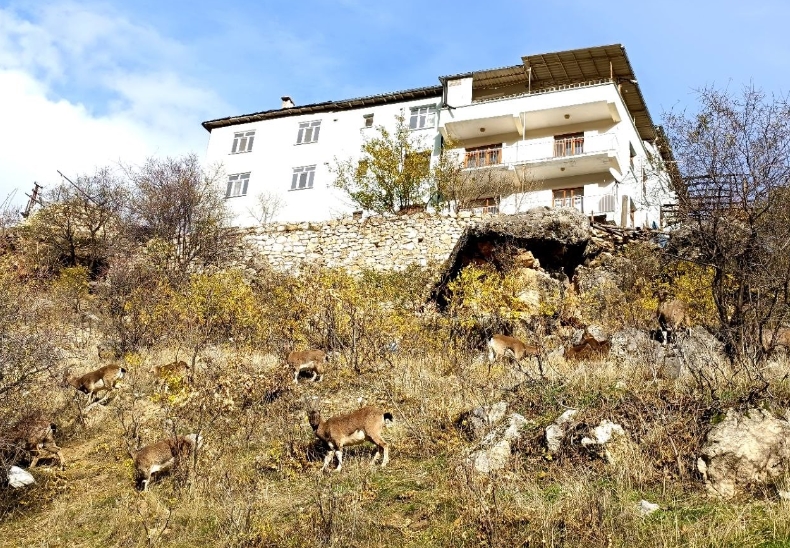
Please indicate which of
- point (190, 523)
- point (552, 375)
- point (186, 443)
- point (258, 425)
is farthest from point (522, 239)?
point (190, 523)

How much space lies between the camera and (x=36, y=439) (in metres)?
10.7

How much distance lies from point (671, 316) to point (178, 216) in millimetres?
18284

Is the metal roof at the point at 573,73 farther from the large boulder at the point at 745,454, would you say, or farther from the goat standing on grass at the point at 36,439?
the goat standing on grass at the point at 36,439

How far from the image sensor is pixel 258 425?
11.4 meters

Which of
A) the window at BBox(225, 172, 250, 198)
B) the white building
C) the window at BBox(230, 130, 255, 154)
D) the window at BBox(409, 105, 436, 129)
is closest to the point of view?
the white building

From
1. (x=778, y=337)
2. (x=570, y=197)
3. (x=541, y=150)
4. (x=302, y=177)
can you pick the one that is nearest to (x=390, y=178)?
(x=302, y=177)

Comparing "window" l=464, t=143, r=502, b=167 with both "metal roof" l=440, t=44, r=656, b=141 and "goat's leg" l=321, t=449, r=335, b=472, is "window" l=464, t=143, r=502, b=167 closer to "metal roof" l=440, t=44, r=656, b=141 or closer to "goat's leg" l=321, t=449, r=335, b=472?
"metal roof" l=440, t=44, r=656, b=141

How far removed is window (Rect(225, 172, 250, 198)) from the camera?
35312 mm

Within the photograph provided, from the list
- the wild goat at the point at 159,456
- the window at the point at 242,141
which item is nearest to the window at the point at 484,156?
the window at the point at 242,141

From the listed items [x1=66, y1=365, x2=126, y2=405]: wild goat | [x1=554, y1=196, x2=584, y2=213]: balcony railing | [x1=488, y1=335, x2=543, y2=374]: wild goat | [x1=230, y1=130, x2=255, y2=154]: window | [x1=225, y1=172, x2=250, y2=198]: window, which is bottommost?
[x1=66, y1=365, x2=126, y2=405]: wild goat

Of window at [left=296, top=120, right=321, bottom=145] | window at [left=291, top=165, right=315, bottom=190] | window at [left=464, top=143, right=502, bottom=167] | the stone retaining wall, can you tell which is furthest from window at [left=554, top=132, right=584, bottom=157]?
window at [left=296, top=120, right=321, bottom=145]

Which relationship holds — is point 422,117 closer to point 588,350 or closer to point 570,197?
point 570,197

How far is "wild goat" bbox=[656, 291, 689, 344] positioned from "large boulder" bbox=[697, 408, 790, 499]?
265 inches

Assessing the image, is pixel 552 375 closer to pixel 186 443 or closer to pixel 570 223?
pixel 186 443
